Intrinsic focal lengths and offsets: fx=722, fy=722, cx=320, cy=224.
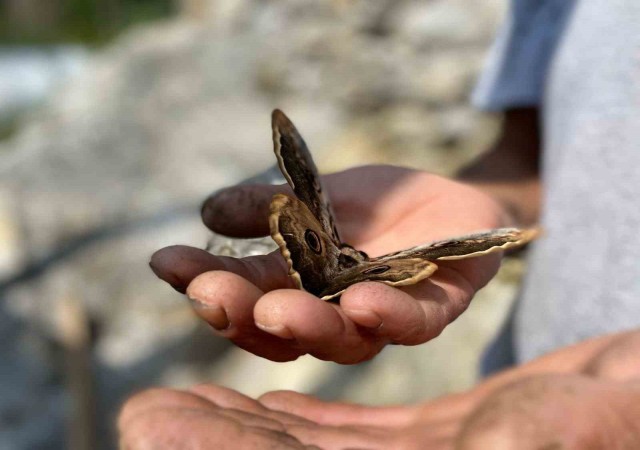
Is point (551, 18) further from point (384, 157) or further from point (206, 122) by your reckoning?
point (206, 122)

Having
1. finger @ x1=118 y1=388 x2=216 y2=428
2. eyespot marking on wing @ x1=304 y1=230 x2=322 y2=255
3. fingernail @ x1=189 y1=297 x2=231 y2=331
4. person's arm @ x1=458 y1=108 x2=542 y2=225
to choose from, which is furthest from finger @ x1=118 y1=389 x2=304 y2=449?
person's arm @ x1=458 y1=108 x2=542 y2=225

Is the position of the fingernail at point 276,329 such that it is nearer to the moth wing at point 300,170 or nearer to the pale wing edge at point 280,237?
the pale wing edge at point 280,237

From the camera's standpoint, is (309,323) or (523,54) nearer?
(309,323)

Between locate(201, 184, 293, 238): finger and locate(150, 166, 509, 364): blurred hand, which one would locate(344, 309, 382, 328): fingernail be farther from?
locate(201, 184, 293, 238): finger

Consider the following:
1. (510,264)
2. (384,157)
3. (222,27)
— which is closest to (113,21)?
(222,27)

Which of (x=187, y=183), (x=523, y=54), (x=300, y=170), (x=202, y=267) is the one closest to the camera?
(x=202, y=267)

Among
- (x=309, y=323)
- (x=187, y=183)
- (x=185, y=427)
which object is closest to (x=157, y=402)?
(x=185, y=427)

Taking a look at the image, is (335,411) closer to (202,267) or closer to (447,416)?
(447,416)
